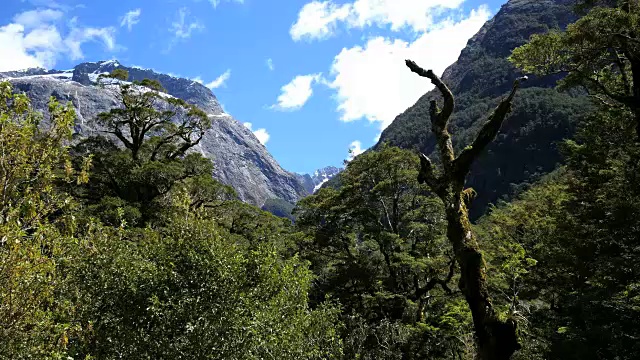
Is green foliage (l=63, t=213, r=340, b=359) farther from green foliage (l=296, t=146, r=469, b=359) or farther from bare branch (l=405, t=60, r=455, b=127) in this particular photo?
green foliage (l=296, t=146, r=469, b=359)

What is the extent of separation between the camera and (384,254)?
24.8 m

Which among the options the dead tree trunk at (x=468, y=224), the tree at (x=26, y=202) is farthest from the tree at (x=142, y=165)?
the tree at (x=26, y=202)

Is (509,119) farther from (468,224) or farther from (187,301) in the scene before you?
(187,301)

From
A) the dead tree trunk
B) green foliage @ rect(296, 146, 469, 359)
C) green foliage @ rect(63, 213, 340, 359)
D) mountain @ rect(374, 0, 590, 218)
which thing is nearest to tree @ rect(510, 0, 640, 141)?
the dead tree trunk

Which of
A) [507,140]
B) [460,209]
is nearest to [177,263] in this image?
[460,209]

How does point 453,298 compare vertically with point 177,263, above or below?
above

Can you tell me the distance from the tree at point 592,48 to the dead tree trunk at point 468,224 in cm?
607

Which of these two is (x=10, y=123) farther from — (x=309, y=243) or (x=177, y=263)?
(x=309, y=243)

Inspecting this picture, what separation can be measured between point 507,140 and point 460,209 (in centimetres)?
13940

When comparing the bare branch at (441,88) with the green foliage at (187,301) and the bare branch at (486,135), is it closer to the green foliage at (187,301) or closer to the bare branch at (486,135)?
the bare branch at (486,135)

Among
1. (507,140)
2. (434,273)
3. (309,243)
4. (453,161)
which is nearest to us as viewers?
(453,161)

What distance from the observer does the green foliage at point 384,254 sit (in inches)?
840

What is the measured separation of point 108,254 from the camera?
34.4 ft

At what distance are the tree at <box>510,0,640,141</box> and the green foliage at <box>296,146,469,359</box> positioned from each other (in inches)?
432
